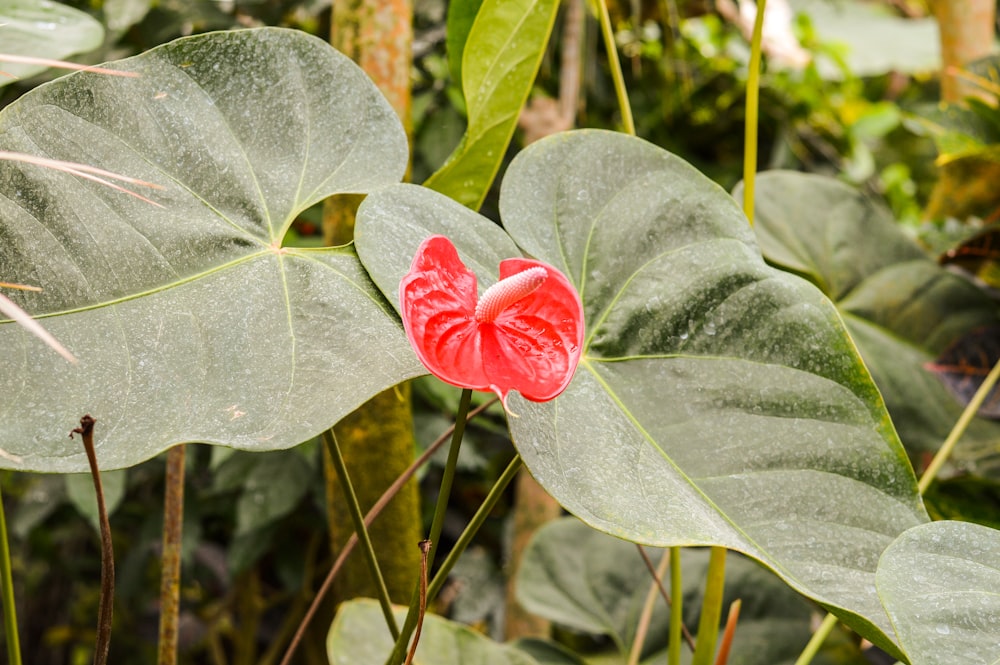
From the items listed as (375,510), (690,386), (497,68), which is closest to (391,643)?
(375,510)

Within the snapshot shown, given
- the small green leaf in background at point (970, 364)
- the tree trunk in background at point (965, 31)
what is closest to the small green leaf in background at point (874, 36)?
the tree trunk in background at point (965, 31)

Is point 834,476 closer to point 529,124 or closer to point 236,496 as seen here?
point 529,124

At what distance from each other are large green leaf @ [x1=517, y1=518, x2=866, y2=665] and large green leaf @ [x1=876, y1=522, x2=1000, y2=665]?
0.46 meters

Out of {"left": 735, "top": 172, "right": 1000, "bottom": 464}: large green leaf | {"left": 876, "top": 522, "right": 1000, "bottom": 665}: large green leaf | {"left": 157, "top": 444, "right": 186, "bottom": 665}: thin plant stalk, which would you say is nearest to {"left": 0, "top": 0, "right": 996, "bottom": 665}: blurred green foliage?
{"left": 735, "top": 172, "right": 1000, "bottom": 464}: large green leaf

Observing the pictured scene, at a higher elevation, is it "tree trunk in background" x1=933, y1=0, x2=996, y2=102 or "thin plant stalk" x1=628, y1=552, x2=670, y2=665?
"tree trunk in background" x1=933, y1=0, x2=996, y2=102

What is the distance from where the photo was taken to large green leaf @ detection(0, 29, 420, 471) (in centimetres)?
40

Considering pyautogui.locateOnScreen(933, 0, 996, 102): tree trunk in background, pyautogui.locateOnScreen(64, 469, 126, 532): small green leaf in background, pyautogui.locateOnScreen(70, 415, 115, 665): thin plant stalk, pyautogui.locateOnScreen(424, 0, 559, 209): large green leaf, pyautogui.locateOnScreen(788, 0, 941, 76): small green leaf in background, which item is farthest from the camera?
pyautogui.locateOnScreen(788, 0, 941, 76): small green leaf in background

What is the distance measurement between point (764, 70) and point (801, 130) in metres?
0.16

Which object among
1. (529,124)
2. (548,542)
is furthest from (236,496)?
(529,124)

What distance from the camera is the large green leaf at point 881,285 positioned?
902 millimetres

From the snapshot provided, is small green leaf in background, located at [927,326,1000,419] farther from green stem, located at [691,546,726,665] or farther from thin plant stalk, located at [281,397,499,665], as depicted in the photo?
thin plant stalk, located at [281,397,499,665]

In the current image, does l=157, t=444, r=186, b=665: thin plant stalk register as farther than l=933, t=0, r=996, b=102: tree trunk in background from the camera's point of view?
No

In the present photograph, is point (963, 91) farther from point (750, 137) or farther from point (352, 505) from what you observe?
point (352, 505)

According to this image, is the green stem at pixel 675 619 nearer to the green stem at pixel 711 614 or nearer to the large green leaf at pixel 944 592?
the green stem at pixel 711 614
